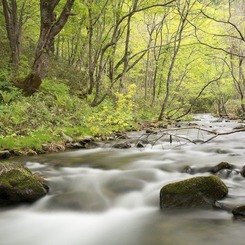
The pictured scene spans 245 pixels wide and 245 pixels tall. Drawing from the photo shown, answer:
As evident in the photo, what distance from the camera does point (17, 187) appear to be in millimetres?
5445

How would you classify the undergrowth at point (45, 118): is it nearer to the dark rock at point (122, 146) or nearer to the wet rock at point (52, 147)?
the wet rock at point (52, 147)

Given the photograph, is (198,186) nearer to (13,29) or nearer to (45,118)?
(45,118)

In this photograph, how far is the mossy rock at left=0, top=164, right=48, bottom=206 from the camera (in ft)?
17.8

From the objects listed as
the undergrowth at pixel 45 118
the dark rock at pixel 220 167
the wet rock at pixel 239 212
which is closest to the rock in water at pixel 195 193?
the wet rock at pixel 239 212

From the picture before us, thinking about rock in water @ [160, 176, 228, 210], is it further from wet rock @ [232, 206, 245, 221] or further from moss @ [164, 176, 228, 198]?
wet rock @ [232, 206, 245, 221]

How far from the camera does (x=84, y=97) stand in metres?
16.6

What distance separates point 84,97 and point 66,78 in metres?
1.99

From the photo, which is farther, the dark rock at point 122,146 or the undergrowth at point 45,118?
the dark rock at point 122,146

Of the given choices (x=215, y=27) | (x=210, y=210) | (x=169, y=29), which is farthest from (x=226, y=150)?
(x=215, y=27)

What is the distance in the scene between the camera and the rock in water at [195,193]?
508 cm

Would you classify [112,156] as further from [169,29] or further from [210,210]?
[169,29]

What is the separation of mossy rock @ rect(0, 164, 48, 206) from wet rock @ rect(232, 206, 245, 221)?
3185mm

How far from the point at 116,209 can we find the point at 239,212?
1949 millimetres

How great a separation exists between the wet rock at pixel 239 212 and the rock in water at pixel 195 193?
0.37m
